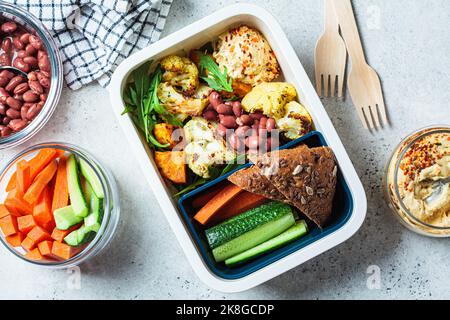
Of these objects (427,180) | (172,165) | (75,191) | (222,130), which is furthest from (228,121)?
(427,180)

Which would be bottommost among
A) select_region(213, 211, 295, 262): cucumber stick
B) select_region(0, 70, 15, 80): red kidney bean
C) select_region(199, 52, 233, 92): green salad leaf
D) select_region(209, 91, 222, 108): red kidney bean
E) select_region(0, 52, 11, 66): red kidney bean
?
select_region(213, 211, 295, 262): cucumber stick

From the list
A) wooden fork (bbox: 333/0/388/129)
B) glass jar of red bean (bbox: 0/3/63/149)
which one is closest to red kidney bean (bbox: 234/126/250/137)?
→ wooden fork (bbox: 333/0/388/129)

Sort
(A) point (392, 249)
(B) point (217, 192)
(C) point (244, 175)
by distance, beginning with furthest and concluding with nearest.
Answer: (A) point (392, 249)
(B) point (217, 192)
(C) point (244, 175)

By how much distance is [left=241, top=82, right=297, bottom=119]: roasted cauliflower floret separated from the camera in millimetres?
1892

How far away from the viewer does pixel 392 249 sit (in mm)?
2113

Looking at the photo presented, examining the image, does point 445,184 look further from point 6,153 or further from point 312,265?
point 6,153

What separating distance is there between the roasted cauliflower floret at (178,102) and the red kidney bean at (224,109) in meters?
0.07

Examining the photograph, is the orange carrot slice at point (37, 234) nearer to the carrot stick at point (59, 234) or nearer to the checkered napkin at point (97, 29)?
the carrot stick at point (59, 234)

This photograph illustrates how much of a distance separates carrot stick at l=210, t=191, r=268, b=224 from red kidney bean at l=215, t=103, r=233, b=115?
0.29 meters

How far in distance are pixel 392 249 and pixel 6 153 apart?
1.60 metres

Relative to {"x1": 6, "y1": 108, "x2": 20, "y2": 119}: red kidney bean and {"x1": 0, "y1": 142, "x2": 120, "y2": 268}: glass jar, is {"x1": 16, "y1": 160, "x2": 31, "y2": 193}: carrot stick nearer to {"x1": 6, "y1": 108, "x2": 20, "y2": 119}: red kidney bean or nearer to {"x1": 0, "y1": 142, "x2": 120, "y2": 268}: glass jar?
{"x1": 0, "y1": 142, "x2": 120, "y2": 268}: glass jar

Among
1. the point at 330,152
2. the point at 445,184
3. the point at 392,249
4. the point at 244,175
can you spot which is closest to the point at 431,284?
the point at 392,249

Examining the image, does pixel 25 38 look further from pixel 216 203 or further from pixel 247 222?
pixel 247 222

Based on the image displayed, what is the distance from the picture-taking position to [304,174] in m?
1.81
